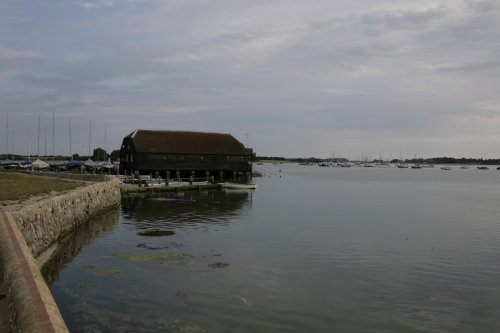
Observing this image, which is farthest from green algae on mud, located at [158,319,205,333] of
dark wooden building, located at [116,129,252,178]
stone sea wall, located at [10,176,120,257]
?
dark wooden building, located at [116,129,252,178]

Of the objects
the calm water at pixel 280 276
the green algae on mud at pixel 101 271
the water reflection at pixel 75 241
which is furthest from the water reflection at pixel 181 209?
the green algae on mud at pixel 101 271

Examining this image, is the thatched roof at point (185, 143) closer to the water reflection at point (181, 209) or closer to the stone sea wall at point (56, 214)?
the water reflection at point (181, 209)

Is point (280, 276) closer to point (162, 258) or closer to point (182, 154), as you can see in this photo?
point (162, 258)

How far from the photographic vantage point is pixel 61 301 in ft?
47.4

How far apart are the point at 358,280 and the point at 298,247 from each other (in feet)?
22.0

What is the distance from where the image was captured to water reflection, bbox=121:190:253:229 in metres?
33.3

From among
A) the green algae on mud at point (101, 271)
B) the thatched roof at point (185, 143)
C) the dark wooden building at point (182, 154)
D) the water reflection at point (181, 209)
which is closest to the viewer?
the green algae on mud at point (101, 271)

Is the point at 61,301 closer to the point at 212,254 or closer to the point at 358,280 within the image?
the point at 212,254

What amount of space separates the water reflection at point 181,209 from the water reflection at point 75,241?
181 centimetres

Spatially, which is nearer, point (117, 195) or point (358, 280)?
point (358, 280)

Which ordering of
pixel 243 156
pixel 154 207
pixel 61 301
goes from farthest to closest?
pixel 243 156
pixel 154 207
pixel 61 301

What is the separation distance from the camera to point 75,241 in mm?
24750

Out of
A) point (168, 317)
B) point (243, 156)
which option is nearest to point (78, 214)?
point (168, 317)

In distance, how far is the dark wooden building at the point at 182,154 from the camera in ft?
244
